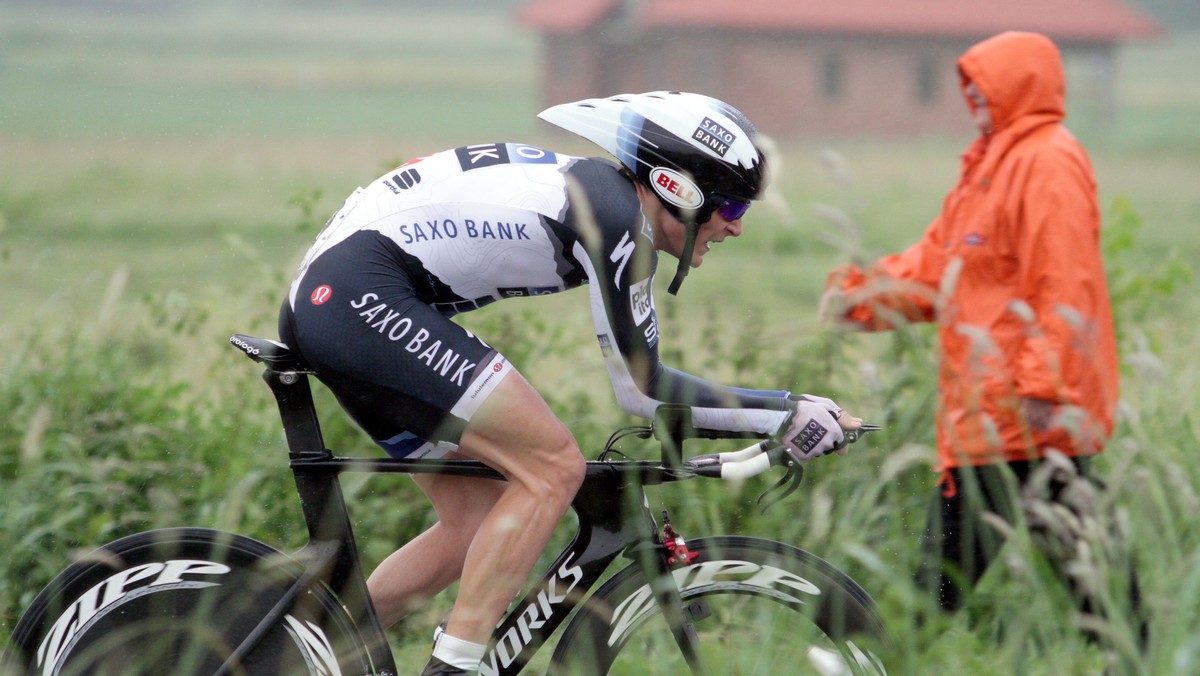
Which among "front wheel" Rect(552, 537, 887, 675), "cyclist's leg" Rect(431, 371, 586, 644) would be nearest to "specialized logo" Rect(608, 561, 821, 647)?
"front wheel" Rect(552, 537, 887, 675)

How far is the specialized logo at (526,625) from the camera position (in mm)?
3412

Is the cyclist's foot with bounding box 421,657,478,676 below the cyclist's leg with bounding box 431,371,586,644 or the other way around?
below

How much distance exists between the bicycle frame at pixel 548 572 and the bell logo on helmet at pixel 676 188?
0.60m

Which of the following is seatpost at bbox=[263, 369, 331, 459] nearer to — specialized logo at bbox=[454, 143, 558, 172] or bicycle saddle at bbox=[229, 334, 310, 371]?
bicycle saddle at bbox=[229, 334, 310, 371]

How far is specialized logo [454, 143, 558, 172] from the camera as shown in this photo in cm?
335

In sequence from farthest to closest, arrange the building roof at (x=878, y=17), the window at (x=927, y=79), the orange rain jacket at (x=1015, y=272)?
the building roof at (x=878, y=17), the window at (x=927, y=79), the orange rain jacket at (x=1015, y=272)

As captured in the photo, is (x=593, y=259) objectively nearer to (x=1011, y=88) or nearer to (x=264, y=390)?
(x=1011, y=88)

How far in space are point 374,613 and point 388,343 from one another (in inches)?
28.7

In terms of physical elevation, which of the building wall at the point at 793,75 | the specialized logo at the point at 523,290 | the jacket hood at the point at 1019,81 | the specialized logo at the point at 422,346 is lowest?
the building wall at the point at 793,75

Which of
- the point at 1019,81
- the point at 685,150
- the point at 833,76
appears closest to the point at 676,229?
the point at 685,150

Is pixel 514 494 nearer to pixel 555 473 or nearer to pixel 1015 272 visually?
pixel 555 473

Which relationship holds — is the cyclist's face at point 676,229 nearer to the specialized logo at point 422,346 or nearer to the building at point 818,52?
the specialized logo at point 422,346

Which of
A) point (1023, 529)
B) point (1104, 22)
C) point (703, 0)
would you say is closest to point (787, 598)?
point (1023, 529)

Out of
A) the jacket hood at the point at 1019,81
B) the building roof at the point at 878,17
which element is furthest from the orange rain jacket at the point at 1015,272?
the building roof at the point at 878,17
